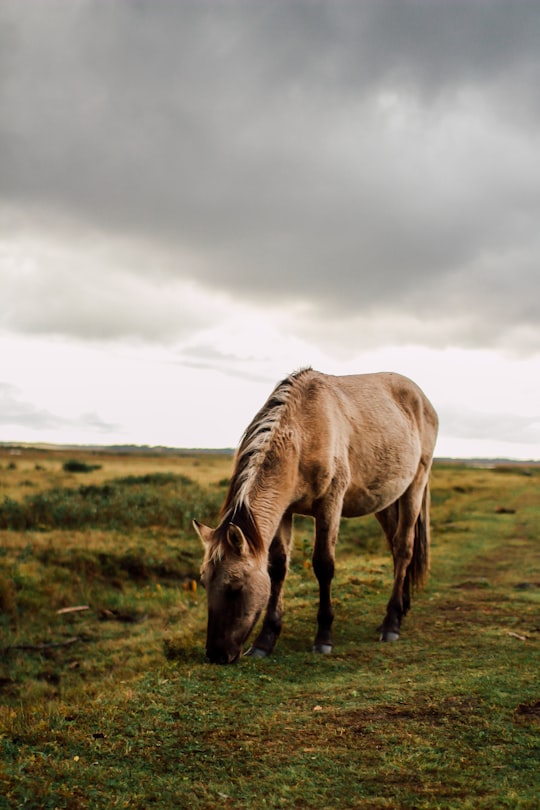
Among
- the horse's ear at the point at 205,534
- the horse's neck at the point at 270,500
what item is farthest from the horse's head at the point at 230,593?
the horse's neck at the point at 270,500

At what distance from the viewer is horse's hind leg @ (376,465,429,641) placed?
31.3 feet

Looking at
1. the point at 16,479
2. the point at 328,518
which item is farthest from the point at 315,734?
the point at 16,479

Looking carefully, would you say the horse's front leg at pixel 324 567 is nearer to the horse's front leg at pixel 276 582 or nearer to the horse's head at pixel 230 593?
the horse's front leg at pixel 276 582

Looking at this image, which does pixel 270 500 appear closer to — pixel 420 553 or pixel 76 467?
pixel 420 553

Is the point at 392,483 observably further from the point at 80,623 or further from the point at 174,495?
the point at 174,495

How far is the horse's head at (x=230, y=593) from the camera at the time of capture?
6.29 metres

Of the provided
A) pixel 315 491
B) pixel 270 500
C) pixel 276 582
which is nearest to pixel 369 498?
pixel 315 491

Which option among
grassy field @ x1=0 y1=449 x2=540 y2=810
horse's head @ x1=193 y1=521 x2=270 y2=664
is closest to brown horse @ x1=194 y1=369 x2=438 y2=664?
horse's head @ x1=193 y1=521 x2=270 y2=664

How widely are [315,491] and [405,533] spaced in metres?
2.92

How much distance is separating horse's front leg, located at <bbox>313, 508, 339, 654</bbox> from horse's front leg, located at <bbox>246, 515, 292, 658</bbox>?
355 millimetres

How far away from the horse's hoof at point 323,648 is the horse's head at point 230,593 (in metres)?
1.50

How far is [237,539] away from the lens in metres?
6.28

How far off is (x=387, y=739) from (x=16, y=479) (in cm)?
2927

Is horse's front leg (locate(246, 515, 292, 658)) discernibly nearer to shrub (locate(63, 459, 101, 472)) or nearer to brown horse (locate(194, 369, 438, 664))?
brown horse (locate(194, 369, 438, 664))
